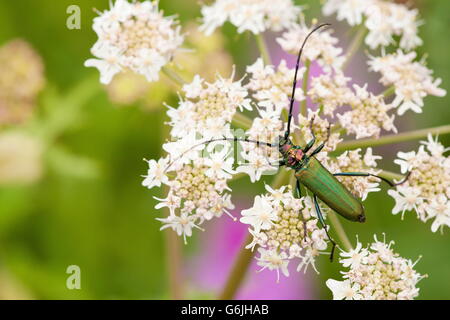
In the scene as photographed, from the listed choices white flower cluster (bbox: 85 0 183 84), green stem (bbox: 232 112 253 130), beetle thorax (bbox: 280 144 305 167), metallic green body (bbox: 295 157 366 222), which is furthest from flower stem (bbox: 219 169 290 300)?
white flower cluster (bbox: 85 0 183 84)

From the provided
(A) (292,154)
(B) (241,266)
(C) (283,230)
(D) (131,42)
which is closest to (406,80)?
(A) (292,154)

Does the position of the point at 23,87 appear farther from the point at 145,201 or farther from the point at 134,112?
the point at 145,201

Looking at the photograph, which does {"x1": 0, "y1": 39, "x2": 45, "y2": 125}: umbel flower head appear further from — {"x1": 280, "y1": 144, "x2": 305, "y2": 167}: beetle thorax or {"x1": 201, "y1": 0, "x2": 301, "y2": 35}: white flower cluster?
{"x1": 280, "y1": 144, "x2": 305, "y2": 167}: beetle thorax

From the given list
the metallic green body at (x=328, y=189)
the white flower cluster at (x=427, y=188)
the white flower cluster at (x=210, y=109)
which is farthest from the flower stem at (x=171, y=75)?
the white flower cluster at (x=427, y=188)

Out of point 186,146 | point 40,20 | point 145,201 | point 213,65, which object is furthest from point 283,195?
point 40,20

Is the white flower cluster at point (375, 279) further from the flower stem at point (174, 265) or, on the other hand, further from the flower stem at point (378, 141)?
the flower stem at point (174, 265)

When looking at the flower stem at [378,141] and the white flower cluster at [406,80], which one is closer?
the flower stem at [378,141]
